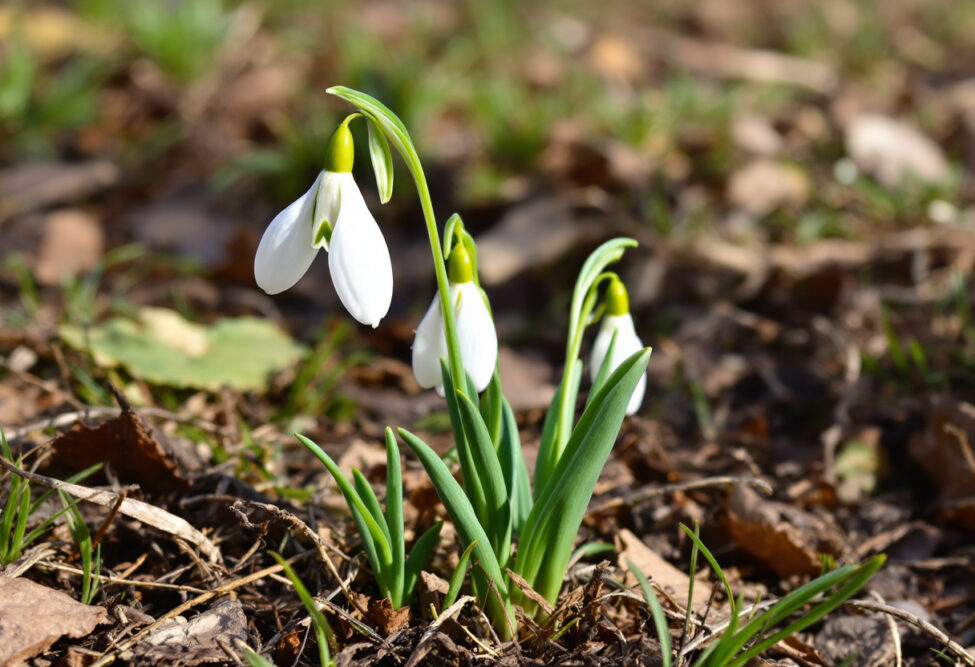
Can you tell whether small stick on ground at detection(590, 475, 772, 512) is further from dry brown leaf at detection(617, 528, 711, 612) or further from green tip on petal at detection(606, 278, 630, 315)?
green tip on petal at detection(606, 278, 630, 315)

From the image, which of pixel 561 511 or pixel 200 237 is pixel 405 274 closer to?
pixel 200 237

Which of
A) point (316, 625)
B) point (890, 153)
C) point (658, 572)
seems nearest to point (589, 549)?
point (658, 572)

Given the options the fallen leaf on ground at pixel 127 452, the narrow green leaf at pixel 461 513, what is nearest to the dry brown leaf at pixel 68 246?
the fallen leaf on ground at pixel 127 452

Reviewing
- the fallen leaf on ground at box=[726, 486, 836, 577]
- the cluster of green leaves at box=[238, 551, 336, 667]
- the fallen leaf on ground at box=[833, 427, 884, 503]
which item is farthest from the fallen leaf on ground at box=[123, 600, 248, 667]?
the fallen leaf on ground at box=[833, 427, 884, 503]

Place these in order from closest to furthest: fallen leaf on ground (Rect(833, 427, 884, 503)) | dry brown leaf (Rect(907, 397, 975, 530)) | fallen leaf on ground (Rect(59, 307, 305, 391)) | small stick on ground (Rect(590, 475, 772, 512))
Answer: small stick on ground (Rect(590, 475, 772, 512))
dry brown leaf (Rect(907, 397, 975, 530))
fallen leaf on ground (Rect(833, 427, 884, 503))
fallen leaf on ground (Rect(59, 307, 305, 391))

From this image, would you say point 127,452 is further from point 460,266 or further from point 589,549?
point 589,549

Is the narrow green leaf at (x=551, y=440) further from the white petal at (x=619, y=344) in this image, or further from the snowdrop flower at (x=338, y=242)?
the snowdrop flower at (x=338, y=242)

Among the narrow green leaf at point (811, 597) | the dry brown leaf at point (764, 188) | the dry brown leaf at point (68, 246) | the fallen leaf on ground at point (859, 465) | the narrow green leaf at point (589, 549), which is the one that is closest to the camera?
the narrow green leaf at point (811, 597)
